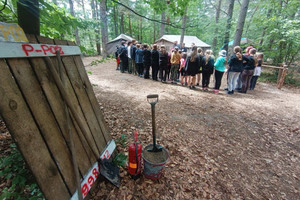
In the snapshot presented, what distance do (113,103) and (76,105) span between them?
311 centimetres

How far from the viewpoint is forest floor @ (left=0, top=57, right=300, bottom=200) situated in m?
2.12

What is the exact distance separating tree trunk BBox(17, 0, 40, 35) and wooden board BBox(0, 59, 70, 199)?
101 centimetres

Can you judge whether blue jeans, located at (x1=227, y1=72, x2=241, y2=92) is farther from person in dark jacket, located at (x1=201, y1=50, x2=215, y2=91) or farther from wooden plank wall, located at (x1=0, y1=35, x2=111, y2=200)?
wooden plank wall, located at (x1=0, y1=35, x2=111, y2=200)

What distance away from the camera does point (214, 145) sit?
312cm

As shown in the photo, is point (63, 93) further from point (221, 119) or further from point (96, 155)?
point (221, 119)

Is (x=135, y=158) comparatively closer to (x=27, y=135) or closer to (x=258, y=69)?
(x=27, y=135)

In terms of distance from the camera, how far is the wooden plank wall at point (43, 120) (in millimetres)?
1066

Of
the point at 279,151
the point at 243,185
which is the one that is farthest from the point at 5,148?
the point at 279,151

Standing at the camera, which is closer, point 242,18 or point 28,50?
point 28,50

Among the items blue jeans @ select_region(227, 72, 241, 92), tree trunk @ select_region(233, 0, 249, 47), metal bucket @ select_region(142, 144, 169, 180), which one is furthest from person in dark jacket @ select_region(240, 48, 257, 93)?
metal bucket @ select_region(142, 144, 169, 180)

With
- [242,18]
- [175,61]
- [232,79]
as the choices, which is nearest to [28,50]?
[175,61]

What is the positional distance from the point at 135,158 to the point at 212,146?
194cm

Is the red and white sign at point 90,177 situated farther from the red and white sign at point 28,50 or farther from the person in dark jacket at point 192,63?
the person in dark jacket at point 192,63

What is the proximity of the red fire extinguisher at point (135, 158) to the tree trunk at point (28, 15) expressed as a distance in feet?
6.21
